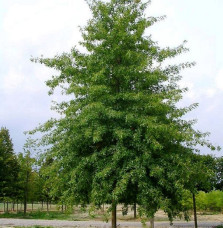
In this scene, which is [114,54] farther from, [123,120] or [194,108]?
[194,108]

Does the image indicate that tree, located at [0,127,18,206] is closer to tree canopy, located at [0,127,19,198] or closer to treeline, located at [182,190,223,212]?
tree canopy, located at [0,127,19,198]

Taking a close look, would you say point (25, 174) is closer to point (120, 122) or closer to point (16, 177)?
point (16, 177)

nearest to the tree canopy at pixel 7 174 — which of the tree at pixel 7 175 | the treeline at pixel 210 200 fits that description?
the tree at pixel 7 175

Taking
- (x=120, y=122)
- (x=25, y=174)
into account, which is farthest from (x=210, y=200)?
(x=120, y=122)

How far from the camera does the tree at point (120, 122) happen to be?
11219 mm

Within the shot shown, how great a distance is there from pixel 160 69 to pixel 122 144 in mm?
3903

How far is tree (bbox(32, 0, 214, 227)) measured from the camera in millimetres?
11219

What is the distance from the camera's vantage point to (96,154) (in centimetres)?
1163

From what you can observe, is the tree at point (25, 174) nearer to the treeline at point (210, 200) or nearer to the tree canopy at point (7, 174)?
the tree canopy at point (7, 174)

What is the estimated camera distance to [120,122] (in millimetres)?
12008

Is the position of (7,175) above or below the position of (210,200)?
above

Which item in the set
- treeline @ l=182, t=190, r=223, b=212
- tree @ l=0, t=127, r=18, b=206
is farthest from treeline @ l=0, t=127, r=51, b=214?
treeline @ l=182, t=190, r=223, b=212

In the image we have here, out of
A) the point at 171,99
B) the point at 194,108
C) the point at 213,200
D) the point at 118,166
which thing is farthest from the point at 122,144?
the point at 213,200

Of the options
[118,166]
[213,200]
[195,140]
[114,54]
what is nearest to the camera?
[118,166]
